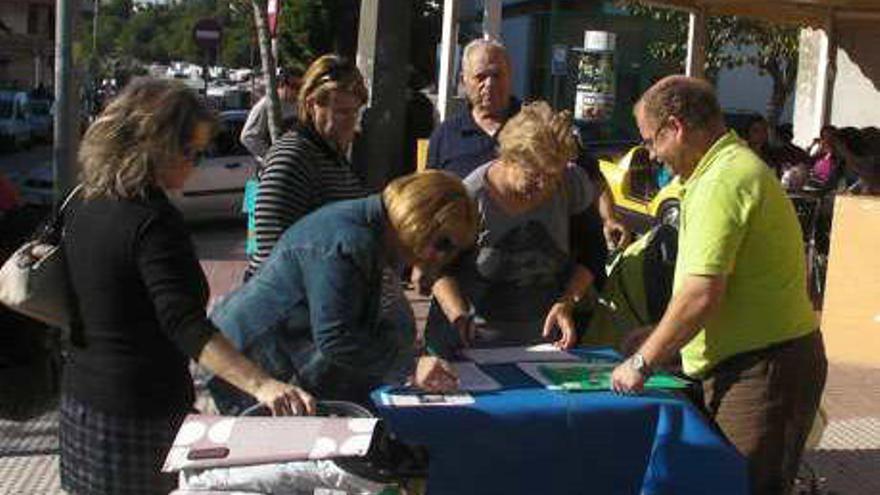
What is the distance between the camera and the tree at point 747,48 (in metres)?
22.5

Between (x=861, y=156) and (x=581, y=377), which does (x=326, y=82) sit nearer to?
(x=581, y=377)

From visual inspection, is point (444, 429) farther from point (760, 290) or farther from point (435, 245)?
point (760, 290)

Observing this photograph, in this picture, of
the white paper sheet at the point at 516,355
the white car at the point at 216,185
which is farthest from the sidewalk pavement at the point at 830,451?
the white car at the point at 216,185

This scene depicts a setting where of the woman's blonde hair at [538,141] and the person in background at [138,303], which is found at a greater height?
the woman's blonde hair at [538,141]

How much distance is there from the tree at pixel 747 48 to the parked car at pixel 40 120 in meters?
20.6

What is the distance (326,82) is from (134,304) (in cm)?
148

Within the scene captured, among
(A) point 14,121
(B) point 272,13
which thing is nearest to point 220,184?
(B) point 272,13

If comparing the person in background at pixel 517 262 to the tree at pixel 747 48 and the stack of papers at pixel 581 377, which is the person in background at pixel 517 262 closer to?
the stack of papers at pixel 581 377

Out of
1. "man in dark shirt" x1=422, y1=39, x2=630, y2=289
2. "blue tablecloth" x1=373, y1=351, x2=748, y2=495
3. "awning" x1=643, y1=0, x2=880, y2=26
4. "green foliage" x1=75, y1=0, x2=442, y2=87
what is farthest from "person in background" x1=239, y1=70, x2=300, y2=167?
"green foliage" x1=75, y1=0, x2=442, y2=87

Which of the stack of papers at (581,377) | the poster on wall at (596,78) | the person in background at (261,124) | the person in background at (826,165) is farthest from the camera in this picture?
the poster on wall at (596,78)

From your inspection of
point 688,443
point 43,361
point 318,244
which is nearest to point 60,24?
point 43,361

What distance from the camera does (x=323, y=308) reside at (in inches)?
118

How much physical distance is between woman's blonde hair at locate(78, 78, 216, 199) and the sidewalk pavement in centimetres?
271

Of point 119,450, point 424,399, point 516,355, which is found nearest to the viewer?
point 119,450
